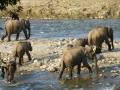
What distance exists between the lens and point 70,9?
48.8 m

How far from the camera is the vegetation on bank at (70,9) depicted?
4769cm

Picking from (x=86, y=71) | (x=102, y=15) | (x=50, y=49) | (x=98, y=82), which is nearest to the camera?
Answer: (x=98, y=82)

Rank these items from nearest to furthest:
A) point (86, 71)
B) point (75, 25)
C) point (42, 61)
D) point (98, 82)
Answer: point (98, 82), point (86, 71), point (42, 61), point (75, 25)

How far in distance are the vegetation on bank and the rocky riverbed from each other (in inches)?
773

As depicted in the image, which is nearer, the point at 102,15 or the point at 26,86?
the point at 26,86

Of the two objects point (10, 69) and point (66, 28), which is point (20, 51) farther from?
point (66, 28)

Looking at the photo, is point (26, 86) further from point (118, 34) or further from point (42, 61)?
point (118, 34)

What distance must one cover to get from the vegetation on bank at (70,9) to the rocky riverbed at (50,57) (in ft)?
64.4

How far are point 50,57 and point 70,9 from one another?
82.6 ft

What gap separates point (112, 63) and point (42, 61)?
295 centimetres

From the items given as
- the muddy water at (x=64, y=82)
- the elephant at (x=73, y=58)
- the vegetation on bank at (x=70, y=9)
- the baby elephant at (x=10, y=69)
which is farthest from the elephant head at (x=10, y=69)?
the vegetation on bank at (x=70, y=9)

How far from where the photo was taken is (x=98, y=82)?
752 inches

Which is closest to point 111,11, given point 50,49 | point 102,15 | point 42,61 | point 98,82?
point 102,15

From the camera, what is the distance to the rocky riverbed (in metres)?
21.8
